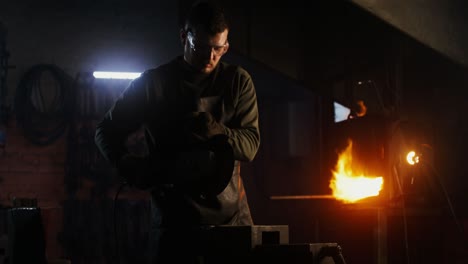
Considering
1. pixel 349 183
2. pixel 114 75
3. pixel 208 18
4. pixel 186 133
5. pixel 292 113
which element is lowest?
pixel 349 183

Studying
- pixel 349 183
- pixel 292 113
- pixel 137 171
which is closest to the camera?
pixel 137 171

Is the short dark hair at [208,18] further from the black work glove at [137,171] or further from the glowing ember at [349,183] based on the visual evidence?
the glowing ember at [349,183]

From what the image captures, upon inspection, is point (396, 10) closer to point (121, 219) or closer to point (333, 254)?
point (333, 254)

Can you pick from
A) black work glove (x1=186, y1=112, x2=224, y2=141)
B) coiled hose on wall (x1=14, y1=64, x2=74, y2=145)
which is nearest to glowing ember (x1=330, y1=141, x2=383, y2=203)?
black work glove (x1=186, y1=112, x2=224, y2=141)

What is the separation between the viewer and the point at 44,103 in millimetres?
8977

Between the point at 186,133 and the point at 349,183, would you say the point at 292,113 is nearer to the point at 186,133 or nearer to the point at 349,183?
the point at 349,183

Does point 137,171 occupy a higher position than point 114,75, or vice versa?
point 114,75

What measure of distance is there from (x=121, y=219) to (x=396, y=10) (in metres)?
4.85

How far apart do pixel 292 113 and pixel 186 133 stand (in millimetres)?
6231

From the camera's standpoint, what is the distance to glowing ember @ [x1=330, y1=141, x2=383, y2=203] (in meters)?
6.04

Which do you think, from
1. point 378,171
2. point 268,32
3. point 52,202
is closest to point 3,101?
point 52,202

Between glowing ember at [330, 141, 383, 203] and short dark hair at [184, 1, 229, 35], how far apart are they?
310 centimetres

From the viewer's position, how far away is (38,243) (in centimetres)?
319

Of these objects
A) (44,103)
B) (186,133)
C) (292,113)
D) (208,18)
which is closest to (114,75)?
(44,103)
